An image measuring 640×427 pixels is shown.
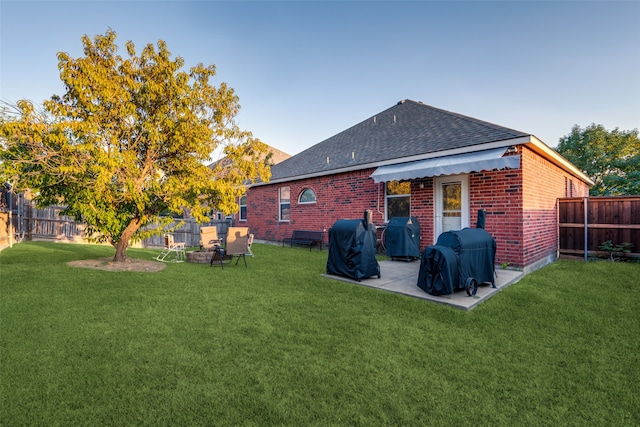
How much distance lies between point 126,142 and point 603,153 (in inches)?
1470

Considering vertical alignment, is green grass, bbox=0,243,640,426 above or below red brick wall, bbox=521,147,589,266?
below

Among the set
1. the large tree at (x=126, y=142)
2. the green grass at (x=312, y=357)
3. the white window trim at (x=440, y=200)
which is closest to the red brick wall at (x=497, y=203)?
the white window trim at (x=440, y=200)

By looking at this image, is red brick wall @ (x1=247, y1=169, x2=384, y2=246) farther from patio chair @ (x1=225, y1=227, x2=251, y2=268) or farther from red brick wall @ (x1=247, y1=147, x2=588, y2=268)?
patio chair @ (x1=225, y1=227, x2=251, y2=268)

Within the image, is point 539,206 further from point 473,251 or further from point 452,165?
point 473,251

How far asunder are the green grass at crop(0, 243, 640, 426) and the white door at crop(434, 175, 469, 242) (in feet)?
10.2

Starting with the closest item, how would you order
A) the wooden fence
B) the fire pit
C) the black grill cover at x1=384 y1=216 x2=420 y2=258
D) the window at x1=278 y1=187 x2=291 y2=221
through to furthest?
the black grill cover at x1=384 y1=216 x2=420 y2=258
the wooden fence
the fire pit
the window at x1=278 y1=187 x2=291 y2=221

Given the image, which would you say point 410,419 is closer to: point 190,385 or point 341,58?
point 190,385

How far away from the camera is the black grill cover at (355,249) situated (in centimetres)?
623

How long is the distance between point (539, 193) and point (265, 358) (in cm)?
926

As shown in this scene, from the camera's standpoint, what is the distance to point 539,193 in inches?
332

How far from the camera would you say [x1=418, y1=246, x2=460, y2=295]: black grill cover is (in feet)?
16.3

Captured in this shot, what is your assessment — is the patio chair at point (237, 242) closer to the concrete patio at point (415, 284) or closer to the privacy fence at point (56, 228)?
the concrete patio at point (415, 284)

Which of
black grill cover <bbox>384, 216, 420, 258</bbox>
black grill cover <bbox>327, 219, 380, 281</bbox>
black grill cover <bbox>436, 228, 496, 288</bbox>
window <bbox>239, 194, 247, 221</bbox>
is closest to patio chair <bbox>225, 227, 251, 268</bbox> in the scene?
black grill cover <bbox>327, 219, 380, 281</bbox>

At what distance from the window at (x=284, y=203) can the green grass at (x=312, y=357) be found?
8.86 m
